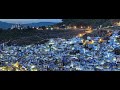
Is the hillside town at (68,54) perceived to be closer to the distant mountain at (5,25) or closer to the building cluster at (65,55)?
the building cluster at (65,55)

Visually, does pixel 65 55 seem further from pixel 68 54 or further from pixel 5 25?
pixel 5 25

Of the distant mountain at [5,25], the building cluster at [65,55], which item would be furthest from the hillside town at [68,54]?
the distant mountain at [5,25]

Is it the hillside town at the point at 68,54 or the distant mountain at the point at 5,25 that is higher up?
the distant mountain at the point at 5,25

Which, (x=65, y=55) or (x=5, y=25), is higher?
(x=5, y=25)

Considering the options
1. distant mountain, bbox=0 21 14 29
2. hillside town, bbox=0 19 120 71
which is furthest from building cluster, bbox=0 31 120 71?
distant mountain, bbox=0 21 14 29

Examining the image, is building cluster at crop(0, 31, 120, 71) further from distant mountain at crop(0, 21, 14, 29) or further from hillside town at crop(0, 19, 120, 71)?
distant mountain at crop(0, 21, 14, 29)

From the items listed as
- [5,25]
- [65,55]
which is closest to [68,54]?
[65,55]

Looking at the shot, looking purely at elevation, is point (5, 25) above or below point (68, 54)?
above

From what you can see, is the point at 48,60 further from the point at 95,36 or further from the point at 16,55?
the point at 95,36
